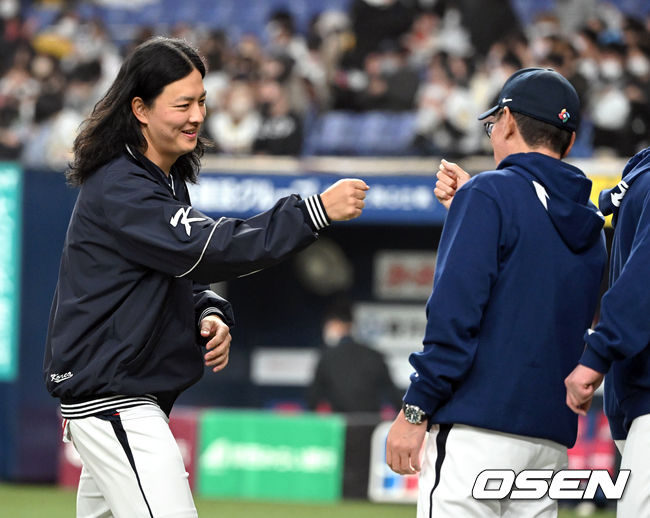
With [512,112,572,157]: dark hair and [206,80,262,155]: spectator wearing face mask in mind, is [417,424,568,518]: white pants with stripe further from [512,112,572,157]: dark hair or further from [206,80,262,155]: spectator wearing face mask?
[206,80,262,155]: spectator wearing face mask

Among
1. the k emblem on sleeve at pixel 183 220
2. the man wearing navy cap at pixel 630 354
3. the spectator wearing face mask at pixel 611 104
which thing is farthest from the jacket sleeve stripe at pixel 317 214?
the spectator wearing face mask at pixel 611 104

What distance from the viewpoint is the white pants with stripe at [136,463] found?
3424 millimetres

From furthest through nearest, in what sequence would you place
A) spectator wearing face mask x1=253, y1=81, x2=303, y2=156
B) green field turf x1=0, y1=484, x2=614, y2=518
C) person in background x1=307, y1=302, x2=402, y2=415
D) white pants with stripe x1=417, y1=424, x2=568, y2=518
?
spectator wearing face mask x1=253, y1=81, x2=303, y2=156 → person in background x1=307, y1=302, x2=402, y2=415 → green field turf x1=0, y1=484, x2=614, y2=518 → white pants with stripe x1=417, y1=424, x2=568, y2=518

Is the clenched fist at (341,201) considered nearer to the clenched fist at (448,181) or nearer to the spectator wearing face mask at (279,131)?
the clenched fist at (448,181)

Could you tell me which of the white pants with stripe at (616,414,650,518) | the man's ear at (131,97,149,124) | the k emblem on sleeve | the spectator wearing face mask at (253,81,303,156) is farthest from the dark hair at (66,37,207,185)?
the spectator wearing face mask at (253,81,303,156)

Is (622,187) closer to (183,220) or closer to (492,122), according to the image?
(492,122)

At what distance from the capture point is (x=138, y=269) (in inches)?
139

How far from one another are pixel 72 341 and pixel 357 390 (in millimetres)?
6882

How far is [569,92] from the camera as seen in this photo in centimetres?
347

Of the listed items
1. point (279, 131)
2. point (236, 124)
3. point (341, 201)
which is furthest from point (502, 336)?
point (236, 124)

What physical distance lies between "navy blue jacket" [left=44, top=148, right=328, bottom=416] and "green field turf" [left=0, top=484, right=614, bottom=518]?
5.67 m

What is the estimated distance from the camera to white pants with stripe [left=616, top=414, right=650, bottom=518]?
328 cm

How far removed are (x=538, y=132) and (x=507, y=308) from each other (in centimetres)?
58

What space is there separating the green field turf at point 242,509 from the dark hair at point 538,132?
20.0ft
